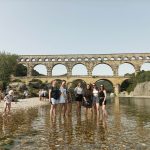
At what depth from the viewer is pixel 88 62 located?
422 ft

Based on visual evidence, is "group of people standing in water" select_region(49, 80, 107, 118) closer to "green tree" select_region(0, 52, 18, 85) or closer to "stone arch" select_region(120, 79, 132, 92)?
"green tree" select_region(0, 52, 18, 85)

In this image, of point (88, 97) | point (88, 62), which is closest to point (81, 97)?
point (88, 97)

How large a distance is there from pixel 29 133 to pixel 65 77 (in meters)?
113

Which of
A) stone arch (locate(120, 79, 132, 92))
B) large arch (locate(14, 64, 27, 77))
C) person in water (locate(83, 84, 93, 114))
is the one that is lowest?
person in water (locate(83, 84, 93, 114))

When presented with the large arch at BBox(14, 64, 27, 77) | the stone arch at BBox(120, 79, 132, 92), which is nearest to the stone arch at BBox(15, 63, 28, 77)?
the large arch at BBox(14, 64, 27, 77)

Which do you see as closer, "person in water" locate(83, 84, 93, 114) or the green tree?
"person in water" locate(83, 84, 93, 114)

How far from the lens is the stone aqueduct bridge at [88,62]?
12400 cm

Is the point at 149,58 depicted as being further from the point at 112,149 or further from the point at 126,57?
the point at 112,149

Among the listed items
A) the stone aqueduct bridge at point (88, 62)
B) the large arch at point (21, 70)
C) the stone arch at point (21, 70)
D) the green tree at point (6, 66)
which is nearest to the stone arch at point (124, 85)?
the stone aqueduct bridge at point (88, 62)

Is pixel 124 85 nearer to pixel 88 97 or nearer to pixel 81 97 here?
pixel 81 97

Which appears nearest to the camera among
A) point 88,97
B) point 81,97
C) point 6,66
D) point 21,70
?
point 88,97

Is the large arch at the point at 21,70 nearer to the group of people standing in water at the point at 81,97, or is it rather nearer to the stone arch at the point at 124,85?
the stone arch at the point at 124,85

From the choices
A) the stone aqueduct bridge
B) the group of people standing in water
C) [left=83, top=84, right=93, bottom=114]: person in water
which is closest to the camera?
the group of people standing in water

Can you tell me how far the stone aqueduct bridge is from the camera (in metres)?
124
